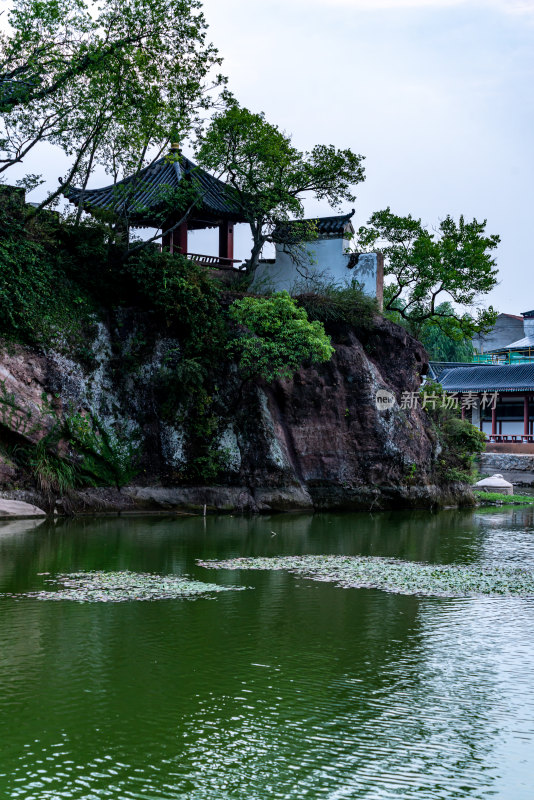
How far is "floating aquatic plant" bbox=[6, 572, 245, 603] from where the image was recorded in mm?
12570

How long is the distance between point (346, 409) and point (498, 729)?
77.6 ft

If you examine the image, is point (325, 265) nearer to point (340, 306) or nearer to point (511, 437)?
point (340, 306)

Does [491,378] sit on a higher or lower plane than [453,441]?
higher

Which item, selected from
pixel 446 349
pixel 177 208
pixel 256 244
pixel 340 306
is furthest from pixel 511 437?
pixel 446 349

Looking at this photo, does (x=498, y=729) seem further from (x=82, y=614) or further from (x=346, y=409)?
(x=346, y=409)

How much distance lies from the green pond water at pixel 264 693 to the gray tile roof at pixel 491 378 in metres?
36.8

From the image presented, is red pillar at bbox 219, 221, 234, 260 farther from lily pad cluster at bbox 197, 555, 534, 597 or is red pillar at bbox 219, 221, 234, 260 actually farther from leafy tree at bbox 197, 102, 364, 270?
lily pad cluster at bbox 197, 555, 534, 597

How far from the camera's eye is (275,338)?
28.7 meters

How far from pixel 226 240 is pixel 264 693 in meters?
26.6

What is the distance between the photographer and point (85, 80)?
26156mm

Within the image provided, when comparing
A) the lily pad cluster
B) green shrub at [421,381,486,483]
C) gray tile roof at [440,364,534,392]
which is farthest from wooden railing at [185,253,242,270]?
gray tile roof at [440,364,534,392]

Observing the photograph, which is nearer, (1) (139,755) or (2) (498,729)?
(1) (139,755)

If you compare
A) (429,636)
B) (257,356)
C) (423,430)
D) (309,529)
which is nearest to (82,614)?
(429,636)

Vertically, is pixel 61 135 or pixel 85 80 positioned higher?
pixel 85 80
